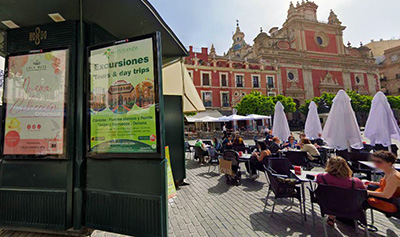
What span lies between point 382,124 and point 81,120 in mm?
7123

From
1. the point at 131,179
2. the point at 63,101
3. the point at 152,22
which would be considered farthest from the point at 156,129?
the point at 152,22

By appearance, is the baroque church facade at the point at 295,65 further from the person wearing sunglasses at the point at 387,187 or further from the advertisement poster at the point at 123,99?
the person wearing sunglasses at the point at 387,187

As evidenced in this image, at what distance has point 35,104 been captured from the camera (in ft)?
9.54

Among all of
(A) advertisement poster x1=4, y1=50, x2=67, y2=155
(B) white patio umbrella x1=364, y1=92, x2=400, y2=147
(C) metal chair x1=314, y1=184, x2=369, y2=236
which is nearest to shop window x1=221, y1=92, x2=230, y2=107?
(B) white patio umbrella x1=364, y1=92, x2=400, y2=147

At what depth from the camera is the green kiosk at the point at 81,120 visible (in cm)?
247

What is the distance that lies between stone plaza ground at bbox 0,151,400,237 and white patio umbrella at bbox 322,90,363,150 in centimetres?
247

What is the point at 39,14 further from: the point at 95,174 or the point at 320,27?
the point at 320,27

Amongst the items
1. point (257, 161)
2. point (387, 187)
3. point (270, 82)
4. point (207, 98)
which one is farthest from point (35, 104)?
point (270, 82)

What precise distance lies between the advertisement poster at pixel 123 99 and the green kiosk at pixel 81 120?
0.04 ft

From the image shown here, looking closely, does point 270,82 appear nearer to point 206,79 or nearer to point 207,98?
point 206,79

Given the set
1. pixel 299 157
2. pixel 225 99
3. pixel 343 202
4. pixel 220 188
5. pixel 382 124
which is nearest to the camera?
pixel 343 202

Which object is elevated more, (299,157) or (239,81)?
(239,81)

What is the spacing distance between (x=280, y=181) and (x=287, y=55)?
34095mm

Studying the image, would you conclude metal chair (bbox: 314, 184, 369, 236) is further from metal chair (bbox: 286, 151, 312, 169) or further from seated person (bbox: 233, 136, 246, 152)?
seated person (bbox: 233, 136, 246, 152)
